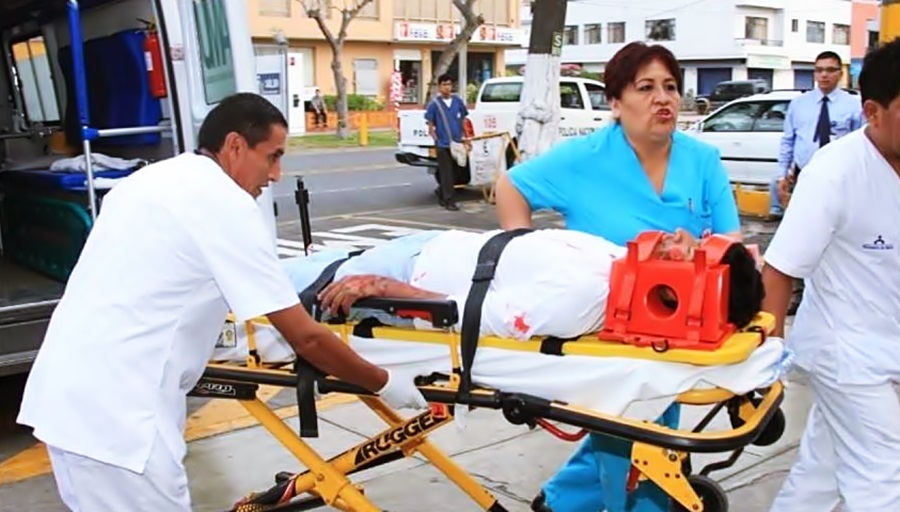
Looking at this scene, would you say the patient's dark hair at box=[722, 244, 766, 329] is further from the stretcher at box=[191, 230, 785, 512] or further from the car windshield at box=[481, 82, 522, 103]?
the car windshield at box=[481, 82, 522, 103]

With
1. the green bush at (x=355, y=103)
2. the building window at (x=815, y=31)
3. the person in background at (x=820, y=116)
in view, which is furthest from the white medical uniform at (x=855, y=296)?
the building window at (x=815, y=31)

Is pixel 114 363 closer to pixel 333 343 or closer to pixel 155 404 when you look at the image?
pixel 155 404

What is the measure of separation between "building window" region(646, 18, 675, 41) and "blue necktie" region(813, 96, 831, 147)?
5008 cm

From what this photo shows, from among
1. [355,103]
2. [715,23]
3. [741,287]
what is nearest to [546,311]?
[741,287]

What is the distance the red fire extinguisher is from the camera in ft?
17.9

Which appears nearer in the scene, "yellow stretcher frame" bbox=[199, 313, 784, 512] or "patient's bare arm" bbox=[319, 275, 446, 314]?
"yellow stretcher frame" bbox=[199, 313, 784, 512]

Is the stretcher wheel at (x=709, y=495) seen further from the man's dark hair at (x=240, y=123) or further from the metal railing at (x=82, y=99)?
the metal railing at (x=82, y=99)

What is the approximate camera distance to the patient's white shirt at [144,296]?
2525 mm

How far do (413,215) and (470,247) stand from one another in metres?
11.4

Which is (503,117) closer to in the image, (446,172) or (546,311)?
(446,172)

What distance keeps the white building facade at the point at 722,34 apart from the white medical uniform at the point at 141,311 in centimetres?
5077

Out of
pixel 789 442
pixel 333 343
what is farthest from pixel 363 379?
pixel 789 442

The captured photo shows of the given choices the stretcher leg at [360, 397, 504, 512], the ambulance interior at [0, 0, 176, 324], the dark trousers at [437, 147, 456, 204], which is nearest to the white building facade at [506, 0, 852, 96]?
the dark trousers at [437, 147, 456, 204]

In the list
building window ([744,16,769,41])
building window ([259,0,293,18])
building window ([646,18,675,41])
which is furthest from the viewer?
building window ([646,18,675,41])
